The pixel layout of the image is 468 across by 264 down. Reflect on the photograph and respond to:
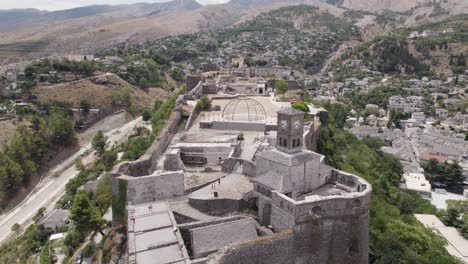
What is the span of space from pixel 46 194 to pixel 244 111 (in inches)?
1183

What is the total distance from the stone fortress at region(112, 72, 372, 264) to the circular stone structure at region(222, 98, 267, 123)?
405 inches

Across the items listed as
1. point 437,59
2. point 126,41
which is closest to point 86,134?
point 437,59

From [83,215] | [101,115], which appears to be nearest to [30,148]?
[101,115]

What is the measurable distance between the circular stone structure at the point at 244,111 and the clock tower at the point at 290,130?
50.5ft

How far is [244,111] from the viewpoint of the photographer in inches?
1608

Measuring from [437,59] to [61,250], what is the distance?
127545 millimetres

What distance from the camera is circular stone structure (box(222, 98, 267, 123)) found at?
37.0 metres

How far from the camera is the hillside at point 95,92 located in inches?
2768

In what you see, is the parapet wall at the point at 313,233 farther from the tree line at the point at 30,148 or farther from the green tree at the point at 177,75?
the green tree at the point at 177,75

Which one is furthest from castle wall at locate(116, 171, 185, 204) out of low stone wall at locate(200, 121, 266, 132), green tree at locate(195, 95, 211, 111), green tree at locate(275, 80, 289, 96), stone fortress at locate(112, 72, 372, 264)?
green tree at locate(275, 80, 289, 96)

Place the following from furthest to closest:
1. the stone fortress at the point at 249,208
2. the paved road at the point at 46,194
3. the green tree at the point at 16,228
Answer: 1. the paved road at the point at 46,194
2. the green tree at the point at 16,228
3. the stone fortress at the point at 249,208

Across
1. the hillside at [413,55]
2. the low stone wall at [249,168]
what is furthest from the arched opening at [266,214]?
the hillside at [413,55]

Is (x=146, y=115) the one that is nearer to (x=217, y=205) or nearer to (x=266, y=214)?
(x=217, y=205)

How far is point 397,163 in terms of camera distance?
53938mm
